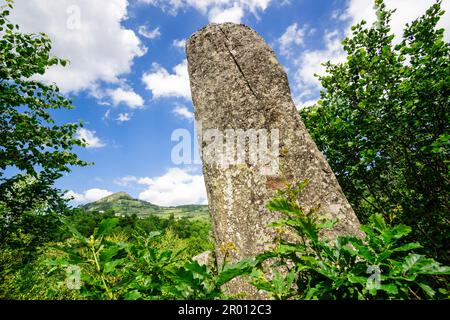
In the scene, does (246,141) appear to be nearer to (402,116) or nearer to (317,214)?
(317,214)

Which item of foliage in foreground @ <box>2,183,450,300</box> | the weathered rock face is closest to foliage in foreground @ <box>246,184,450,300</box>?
foliage in foreground @ <box>2,183,450,300</box>

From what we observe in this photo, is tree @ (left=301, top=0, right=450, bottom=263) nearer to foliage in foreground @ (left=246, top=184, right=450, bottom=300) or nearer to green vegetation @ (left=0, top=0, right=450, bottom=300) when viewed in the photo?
green vegetation @ (left=0, top=0, right=450, bottom=300)

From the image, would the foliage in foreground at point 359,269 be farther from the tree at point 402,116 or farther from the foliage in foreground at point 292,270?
the tree at point 402,116

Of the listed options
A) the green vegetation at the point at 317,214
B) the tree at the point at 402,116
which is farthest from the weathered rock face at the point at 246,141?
the tree at the point at 402,116

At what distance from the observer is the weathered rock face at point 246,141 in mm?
3393

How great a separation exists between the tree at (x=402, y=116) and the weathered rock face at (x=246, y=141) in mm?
2439

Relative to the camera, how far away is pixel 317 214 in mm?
3275

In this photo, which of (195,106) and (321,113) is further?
(321,113)

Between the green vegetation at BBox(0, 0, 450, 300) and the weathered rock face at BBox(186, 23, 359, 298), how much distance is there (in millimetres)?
366

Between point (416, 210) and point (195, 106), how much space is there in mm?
5552

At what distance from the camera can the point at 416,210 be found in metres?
6.07

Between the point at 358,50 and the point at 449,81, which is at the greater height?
the point at 358,50
